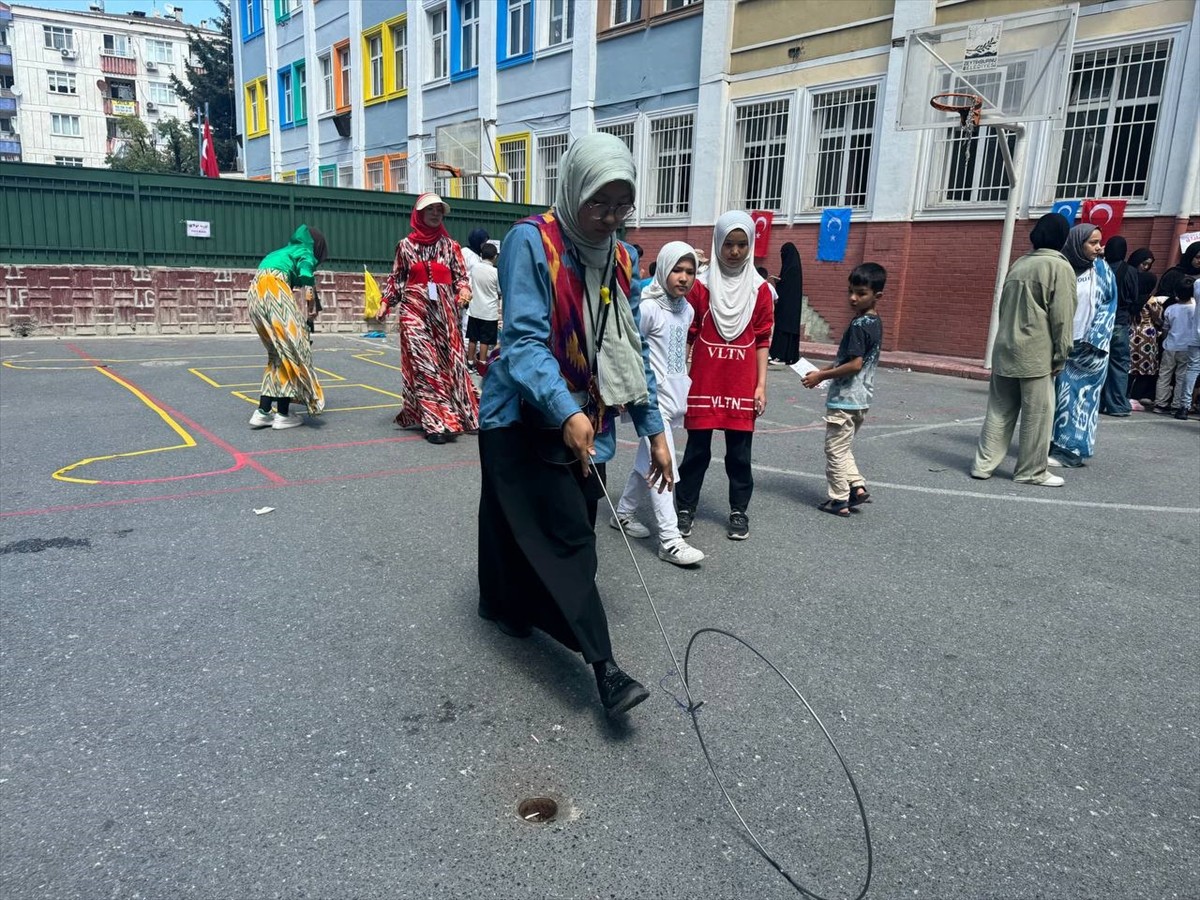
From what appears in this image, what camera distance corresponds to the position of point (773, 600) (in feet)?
13.5

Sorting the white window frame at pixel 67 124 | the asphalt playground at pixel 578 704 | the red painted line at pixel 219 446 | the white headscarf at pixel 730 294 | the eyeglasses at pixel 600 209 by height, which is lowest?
the asphalt playground at pixel 578 704

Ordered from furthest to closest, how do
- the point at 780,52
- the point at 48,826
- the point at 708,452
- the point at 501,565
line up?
the point at 780,52
the point at 708,452
the point at 501,565
the point at 48,826

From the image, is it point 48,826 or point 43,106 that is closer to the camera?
point 48,826

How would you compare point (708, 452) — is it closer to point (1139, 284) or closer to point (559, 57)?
point (1139, 284)

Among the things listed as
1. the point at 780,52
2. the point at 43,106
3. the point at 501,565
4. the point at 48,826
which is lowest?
the point at 48,826

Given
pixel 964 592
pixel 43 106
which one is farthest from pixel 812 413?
pixel 43 106

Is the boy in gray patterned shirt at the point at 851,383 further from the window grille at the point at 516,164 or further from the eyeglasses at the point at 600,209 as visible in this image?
the window grille at the point at 516,164

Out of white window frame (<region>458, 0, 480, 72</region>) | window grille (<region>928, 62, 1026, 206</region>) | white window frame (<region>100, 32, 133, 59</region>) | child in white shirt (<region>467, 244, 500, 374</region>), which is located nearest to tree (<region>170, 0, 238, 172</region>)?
white window frame (<region>100, 32, 133, 59</region>)

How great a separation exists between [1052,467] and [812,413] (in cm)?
288

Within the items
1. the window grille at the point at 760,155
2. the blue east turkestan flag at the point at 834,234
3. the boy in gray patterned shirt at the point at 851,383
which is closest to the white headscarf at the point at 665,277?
the boy in gray patterned shirt at the point at 851,383

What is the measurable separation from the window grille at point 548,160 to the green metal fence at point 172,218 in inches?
189

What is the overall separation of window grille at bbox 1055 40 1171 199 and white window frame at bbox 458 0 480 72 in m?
16.2

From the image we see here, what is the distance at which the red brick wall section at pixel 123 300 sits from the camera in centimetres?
1435

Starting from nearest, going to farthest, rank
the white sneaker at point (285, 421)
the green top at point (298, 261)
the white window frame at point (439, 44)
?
1. the green top at point (298, 261)
2. the white sneaker at point (285, 421)
3. the white window frame at point (439, 44)
